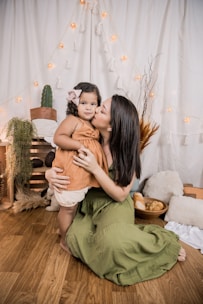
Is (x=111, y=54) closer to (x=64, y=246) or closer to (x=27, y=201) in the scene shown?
(x=27, y=201)

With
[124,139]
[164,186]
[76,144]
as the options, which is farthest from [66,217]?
[164,186]

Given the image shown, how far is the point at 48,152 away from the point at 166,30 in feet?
5.78

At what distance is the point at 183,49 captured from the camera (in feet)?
8.38

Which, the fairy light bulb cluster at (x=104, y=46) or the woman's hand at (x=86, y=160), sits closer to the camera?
the woman's hand at (x=86, y=160)

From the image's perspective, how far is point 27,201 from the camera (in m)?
2.26

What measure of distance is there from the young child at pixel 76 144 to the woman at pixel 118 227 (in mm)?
47

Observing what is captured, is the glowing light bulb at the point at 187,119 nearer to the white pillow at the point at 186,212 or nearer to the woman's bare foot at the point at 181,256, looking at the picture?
the white pillow at the point at 186,212

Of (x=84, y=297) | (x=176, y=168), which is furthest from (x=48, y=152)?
(x=84, y=297)

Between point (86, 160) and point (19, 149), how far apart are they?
111 centimetres

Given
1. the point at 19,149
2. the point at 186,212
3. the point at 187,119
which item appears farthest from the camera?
the point at 187,119

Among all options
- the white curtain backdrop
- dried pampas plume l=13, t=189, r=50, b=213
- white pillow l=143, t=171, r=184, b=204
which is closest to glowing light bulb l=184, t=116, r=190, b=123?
the white curtain backdrop

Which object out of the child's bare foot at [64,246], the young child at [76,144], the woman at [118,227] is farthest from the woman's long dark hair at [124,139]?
the child's bare foot at [64,246]

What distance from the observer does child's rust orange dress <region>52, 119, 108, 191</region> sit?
1396 mm

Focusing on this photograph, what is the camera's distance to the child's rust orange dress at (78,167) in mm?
1396
